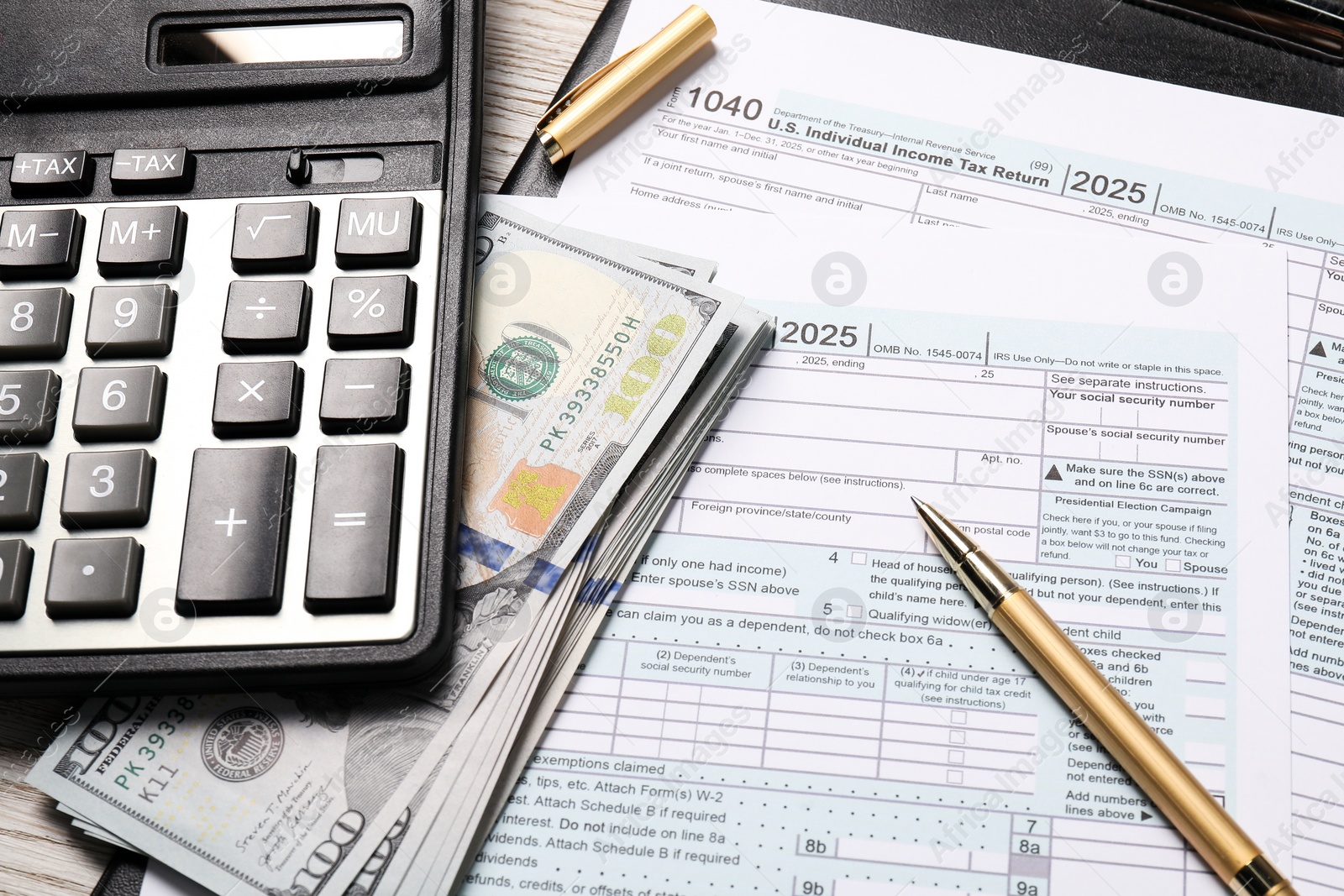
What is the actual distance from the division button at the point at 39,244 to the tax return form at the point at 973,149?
0.24m

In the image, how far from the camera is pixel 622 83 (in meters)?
0.54

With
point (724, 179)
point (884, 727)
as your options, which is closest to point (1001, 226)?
point (724, 179)

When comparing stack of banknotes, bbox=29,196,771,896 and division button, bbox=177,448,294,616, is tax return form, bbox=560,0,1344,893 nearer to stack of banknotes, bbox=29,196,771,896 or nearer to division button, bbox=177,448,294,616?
stack of banknotes, bbox=29,196,771,896

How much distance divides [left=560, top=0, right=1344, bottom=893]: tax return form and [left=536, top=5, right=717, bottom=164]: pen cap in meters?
0.01

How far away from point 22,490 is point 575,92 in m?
0.34

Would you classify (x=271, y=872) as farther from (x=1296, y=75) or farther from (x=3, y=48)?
(x=1296, y=75)

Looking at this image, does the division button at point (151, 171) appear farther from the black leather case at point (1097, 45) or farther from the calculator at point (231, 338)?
the black leather case at point (1097, 45)

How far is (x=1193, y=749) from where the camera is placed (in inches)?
17.2

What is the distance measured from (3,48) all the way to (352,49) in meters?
0.17

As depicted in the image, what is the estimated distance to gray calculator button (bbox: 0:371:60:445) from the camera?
0.42 m

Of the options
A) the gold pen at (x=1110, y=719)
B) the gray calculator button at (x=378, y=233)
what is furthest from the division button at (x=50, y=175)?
the gold pen at (x=1110, y=719)

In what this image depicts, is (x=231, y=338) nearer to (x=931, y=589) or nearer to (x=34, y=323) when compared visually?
(x=34, y=323)

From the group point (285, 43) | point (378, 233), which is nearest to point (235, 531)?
point (378, 233)

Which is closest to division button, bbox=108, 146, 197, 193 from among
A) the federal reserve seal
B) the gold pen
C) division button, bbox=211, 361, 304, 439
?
division button, bbox=211, 361, 304, 439
